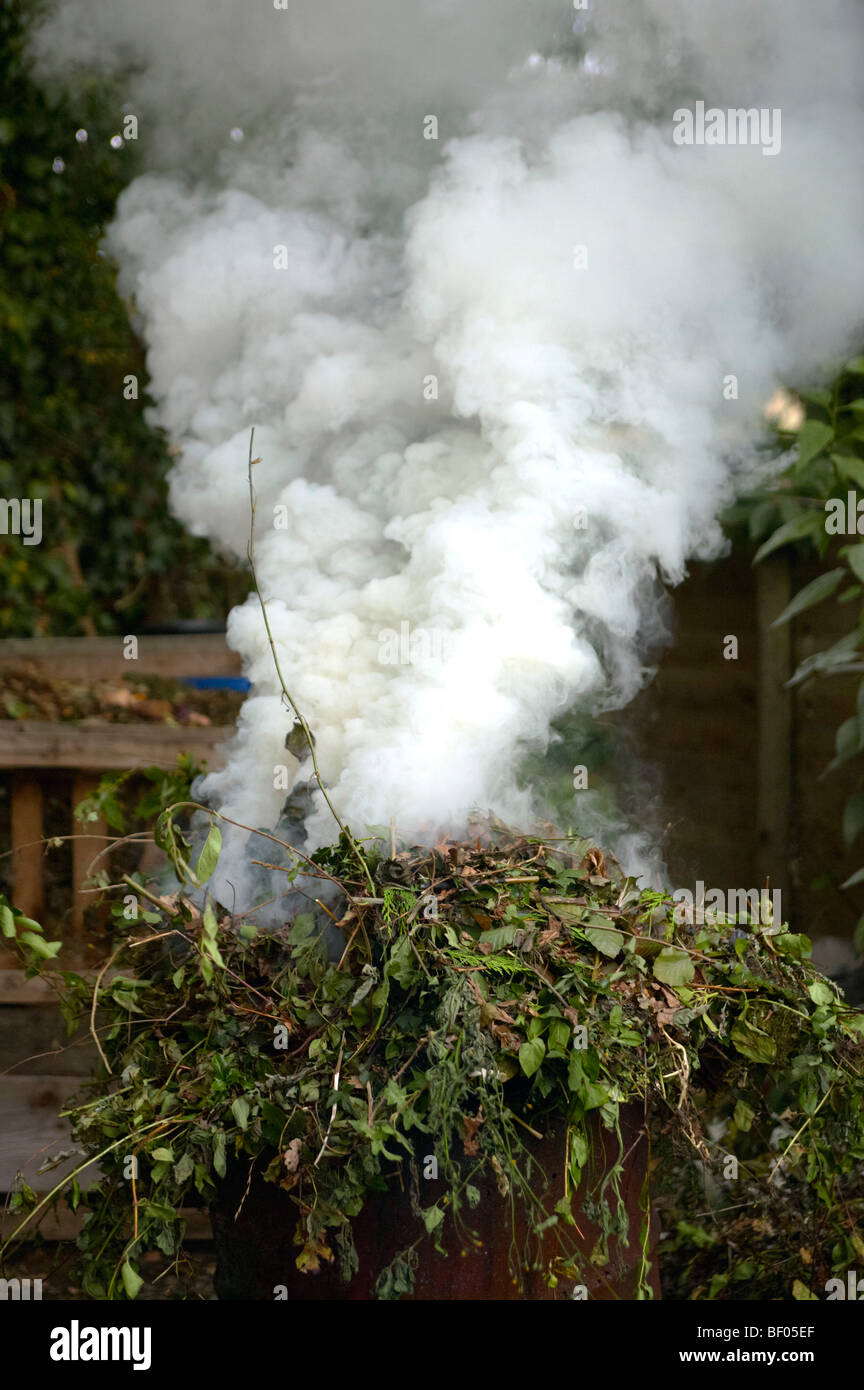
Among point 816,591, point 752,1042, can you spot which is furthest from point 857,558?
point 752,1042

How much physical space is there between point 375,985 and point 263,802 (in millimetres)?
739

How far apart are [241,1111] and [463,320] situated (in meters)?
1.73

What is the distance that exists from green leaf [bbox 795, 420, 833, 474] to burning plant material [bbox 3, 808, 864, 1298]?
1528 mm

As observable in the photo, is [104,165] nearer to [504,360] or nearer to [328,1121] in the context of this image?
[504,360]

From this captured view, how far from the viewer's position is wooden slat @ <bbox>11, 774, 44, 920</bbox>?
3.22 m

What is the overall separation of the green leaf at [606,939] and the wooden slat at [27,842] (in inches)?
83.0

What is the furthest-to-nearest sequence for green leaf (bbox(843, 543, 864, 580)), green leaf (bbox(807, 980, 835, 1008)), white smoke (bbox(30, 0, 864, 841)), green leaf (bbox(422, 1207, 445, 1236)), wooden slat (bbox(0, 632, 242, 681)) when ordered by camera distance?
1. wooden slat (bbox(0, 632, 242, 681))
2. green leaf (bbox(843, 543, 864, 580))
3. white smoke (bbox(30, 0, 864, 841))
4. green leaf (bbox(807, 980, 835, 1008))
5. green leaf (bbox(422, 1207, 445, 1236))

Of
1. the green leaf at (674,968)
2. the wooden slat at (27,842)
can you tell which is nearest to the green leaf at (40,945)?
the green leaf at (674,968)

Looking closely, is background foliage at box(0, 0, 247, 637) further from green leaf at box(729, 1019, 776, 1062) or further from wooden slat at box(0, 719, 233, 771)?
green leaf at box(729, 1019, 776, 1062)

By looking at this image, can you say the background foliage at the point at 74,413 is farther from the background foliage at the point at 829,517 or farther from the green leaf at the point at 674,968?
the green leaf at the point at 674,968

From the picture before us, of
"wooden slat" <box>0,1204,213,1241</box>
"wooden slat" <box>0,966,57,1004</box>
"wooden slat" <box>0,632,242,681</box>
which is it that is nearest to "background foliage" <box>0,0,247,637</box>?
"wooden slat" <box>0,632,242,681</box>

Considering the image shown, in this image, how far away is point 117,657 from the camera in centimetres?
358

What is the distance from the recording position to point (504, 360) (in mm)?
2357
